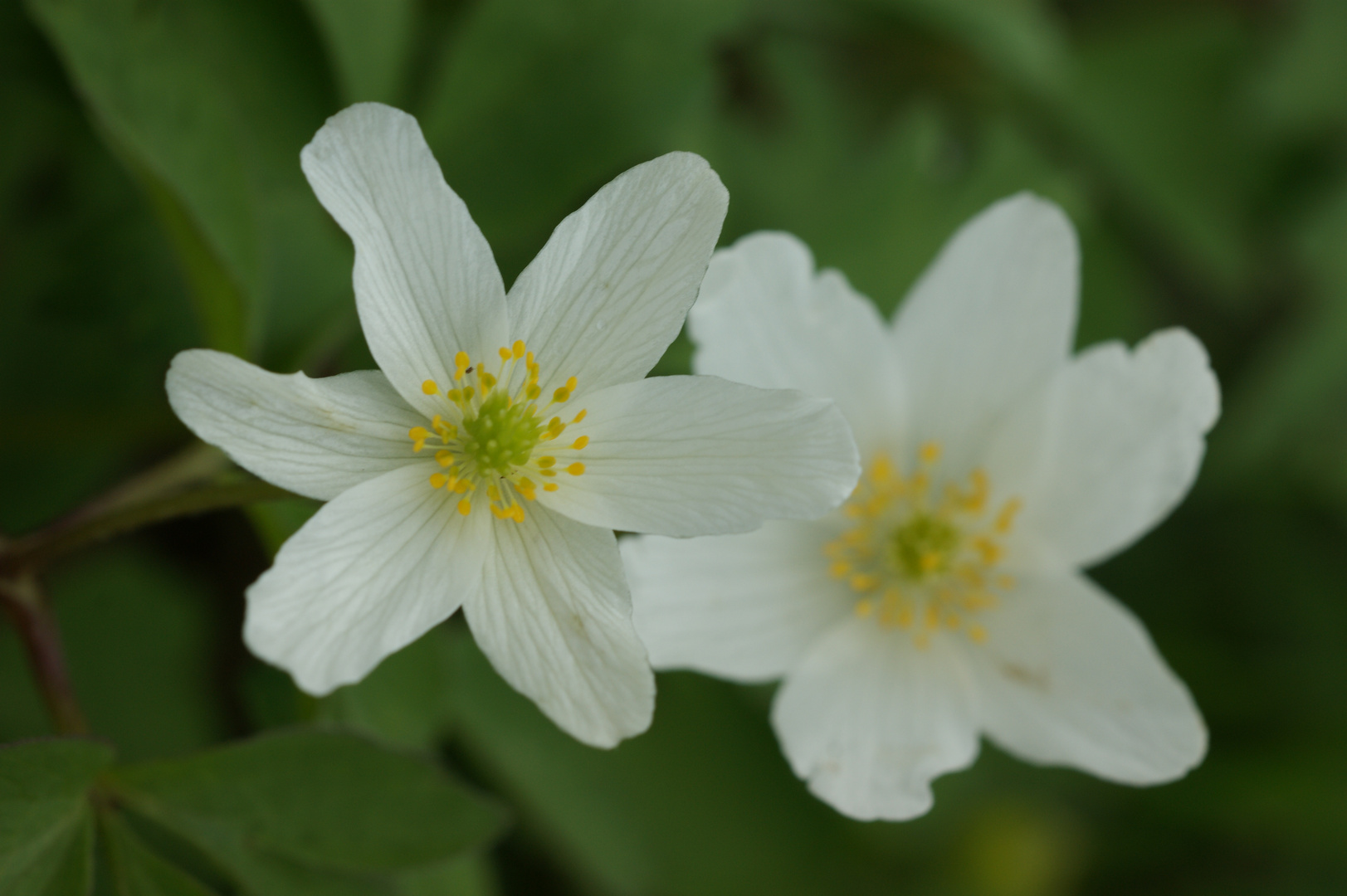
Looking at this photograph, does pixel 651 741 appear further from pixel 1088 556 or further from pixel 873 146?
pixel 873 146

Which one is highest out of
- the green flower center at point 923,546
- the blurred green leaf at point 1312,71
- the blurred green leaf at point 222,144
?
the blurred green leaf at point 1312,71

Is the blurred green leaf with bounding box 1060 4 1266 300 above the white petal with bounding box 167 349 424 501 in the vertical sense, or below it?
above

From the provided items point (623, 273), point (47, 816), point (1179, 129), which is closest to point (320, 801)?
point (47, 816)

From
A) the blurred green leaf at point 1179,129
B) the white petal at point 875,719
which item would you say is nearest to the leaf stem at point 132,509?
the white petal at point 875,719

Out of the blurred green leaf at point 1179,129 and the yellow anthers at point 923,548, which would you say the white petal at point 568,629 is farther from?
the blurred green leaf at point 1179,129

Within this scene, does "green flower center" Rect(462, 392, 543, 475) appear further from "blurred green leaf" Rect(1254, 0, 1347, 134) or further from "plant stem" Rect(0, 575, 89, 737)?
"blurred green leaf" Rect(1254, 0, 1347, 134)

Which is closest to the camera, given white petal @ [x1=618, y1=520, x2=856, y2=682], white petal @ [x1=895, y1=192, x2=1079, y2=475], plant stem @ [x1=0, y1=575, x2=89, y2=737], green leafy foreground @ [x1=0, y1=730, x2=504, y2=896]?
green leafy foreground @ [x1=0, y1=730, x2=504, y2=896]

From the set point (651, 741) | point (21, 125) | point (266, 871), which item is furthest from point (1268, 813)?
point (21, 125)

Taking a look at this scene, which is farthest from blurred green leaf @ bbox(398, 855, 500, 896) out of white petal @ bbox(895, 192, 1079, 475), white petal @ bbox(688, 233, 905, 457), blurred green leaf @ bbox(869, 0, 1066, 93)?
blurred green leaf @ bbox(869, 0, 1066, 93)
